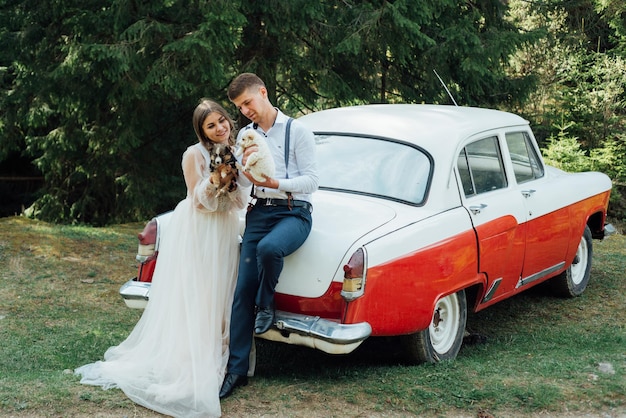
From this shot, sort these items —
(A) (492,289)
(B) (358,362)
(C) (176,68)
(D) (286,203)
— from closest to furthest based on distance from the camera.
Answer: (D) (286,203), (B) (358,362), (A) (492,289), (C) (176,68)

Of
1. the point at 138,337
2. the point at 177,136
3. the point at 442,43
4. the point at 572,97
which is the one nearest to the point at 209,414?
the point at 138,337

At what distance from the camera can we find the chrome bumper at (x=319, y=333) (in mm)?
4684

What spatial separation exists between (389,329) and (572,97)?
14.2 meters

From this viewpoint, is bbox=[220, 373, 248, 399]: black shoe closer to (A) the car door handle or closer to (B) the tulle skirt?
(B) the tulle skirt

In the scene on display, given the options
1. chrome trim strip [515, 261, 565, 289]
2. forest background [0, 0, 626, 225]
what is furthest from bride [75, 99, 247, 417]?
forest background [0, 0, 626, 225]

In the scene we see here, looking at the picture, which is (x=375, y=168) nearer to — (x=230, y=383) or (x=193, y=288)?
(x=193, y=288)

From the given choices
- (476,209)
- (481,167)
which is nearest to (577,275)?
(481,167)

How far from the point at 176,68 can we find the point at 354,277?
5.70 m

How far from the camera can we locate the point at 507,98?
1280cm

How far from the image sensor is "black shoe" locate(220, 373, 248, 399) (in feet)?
15.5

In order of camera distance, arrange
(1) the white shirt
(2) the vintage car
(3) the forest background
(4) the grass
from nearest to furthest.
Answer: (4) the grass, (2) the vintage car, (1) the white shirt, (3) the forest background

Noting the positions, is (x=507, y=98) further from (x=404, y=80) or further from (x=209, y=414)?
(x=209, y=414)

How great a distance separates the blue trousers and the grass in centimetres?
30

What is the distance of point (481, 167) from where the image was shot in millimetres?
6117
